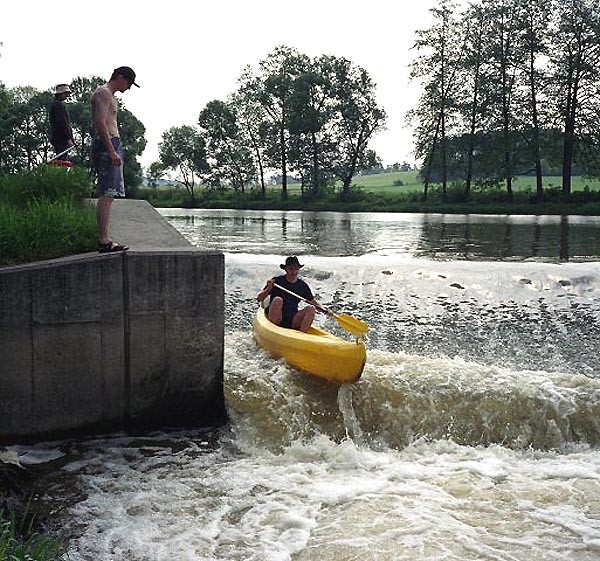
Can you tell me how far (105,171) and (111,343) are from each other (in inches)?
58.1

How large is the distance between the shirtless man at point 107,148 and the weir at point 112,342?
334mm

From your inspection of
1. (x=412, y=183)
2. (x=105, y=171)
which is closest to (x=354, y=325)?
(x=105, y=171)

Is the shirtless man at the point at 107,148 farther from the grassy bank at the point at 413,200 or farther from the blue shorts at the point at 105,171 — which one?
the grassy bank at the point at 413,200

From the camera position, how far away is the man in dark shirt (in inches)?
343

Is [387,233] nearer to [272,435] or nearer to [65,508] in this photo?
[272,435]

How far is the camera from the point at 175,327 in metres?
5.75

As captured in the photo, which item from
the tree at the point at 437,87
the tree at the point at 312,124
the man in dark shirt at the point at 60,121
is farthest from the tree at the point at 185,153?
the man in dark shirt at the point at 60,121

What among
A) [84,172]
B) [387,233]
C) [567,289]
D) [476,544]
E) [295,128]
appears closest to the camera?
[476,544]

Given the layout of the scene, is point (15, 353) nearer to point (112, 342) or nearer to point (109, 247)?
point (112, 342)

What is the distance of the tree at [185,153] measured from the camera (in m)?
53.8

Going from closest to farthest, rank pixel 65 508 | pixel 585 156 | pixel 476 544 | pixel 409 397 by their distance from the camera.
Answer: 1. pixel 476 544
2. pixel 65 508
3. pixel 409 397
4. pixel 585 156

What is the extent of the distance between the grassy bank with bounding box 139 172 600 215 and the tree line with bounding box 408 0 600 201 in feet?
2.13

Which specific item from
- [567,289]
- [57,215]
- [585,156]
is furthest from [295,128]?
[57,215]

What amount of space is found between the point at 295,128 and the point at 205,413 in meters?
42.4
